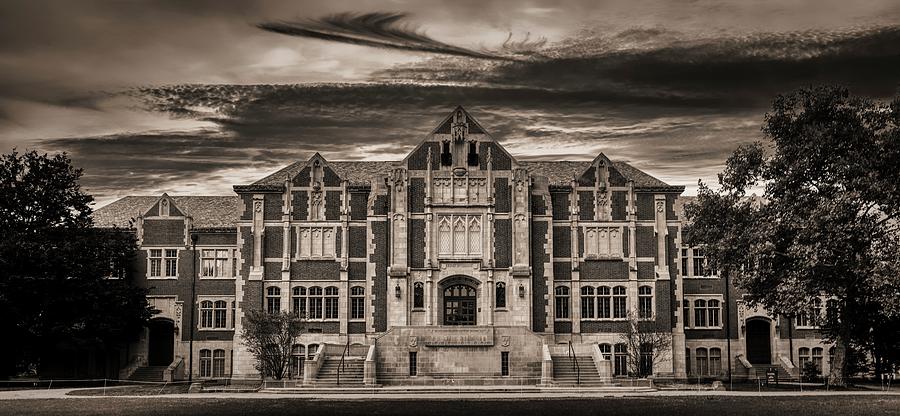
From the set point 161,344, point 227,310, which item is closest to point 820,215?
point 227,310

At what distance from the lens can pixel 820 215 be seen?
42438 mm

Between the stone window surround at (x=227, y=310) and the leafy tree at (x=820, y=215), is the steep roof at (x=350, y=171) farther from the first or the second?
the leafy tree at (x=820, y=215)

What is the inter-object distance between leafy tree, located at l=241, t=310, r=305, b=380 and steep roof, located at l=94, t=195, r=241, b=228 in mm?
11170

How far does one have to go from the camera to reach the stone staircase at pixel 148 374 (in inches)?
2265

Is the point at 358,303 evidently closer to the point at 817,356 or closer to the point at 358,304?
the point at 358,304

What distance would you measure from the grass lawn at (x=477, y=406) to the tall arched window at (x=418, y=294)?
17.7 m

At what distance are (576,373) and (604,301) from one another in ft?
30.0

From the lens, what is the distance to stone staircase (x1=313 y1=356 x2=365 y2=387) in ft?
151

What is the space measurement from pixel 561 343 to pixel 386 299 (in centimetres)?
940

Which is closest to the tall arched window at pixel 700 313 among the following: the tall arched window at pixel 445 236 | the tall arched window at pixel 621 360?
the tall arched window at pixel 621 360

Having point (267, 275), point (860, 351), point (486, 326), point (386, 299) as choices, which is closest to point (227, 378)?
point (267, 275)

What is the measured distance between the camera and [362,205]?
56688mm

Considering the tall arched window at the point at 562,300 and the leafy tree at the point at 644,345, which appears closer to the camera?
the leafy tree at the point at 644,345

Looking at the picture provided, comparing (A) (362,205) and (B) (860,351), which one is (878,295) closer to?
(B) (860,351)
